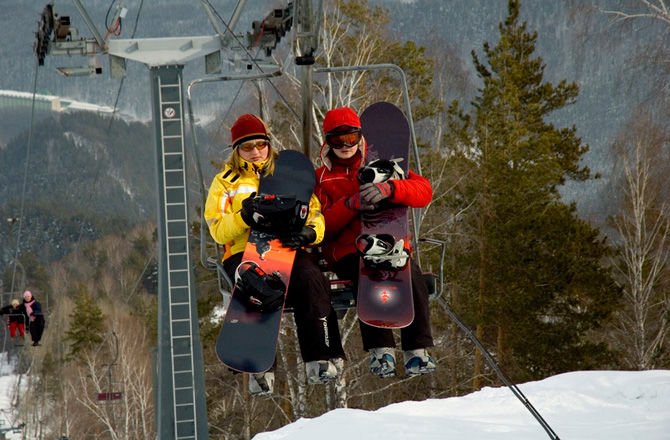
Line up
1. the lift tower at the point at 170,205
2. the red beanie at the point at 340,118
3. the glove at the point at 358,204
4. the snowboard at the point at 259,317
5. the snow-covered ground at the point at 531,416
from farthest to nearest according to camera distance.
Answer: the snow-covered ground at the point at 531,416 → the lift tower at the point at 170,205 → the red beanie at the point at 340,118 → the glove at the point at 358,204 → the snowboard at the point at 259,317

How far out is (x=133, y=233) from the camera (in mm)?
51531

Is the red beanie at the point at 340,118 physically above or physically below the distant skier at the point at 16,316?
below

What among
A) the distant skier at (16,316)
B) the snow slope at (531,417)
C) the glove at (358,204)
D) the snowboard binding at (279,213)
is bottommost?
the snow slope at (531,417)

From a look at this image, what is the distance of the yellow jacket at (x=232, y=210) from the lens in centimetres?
463

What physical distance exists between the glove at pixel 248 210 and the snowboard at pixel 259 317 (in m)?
0.11

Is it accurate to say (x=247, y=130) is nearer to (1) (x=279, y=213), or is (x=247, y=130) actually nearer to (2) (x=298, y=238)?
(1) (x=279, y=213)

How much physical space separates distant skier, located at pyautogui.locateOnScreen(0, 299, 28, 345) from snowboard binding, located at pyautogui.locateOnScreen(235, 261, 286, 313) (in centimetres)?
1371

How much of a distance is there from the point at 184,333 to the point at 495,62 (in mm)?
13931

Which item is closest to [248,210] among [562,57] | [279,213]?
[279,213]

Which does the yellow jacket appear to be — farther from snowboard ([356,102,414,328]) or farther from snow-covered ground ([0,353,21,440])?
snow-covered ground ([0,353,21,440])

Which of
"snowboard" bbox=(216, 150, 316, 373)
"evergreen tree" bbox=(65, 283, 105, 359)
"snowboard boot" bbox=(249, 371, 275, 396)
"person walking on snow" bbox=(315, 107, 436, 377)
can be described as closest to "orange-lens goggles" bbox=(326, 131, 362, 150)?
"person walking on snow" bbox=(315, 107, 436, 377)

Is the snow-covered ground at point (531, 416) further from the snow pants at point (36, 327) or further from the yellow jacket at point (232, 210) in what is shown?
the snow pants at point (36, 327)

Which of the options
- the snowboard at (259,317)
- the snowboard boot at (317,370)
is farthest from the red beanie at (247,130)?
the snowboard boot at (317,370)

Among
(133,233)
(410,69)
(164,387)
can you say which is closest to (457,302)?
(410,69)
